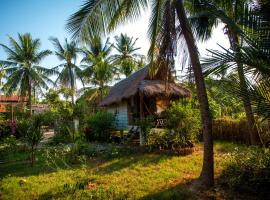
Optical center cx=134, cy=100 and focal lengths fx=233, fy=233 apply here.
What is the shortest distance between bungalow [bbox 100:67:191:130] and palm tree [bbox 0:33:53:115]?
11.6 meters

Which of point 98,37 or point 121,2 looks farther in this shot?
point 121,2

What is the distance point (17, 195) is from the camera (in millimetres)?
5715

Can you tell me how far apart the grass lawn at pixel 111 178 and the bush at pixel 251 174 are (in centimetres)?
104

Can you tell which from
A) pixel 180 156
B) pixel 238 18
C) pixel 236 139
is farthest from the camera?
pixel 236 139

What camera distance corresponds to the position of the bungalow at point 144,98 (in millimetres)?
12469

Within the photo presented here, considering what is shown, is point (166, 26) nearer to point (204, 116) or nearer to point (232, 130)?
point (204, 116)

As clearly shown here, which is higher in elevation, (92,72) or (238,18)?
(92,72)

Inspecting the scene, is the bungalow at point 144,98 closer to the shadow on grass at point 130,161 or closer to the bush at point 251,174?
the shadow on grass at point 130,161

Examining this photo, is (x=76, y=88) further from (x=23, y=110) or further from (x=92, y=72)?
(x=23, y=110)

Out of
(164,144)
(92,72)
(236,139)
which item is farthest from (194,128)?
(92,72)

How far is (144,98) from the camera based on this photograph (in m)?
14.8

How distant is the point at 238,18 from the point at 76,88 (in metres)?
25.2

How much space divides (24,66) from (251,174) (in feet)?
78.7

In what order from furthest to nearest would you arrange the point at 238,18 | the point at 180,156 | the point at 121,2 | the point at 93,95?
the point at 93,95, the point at 180,156, the point at 121,2, the point at 238,18
